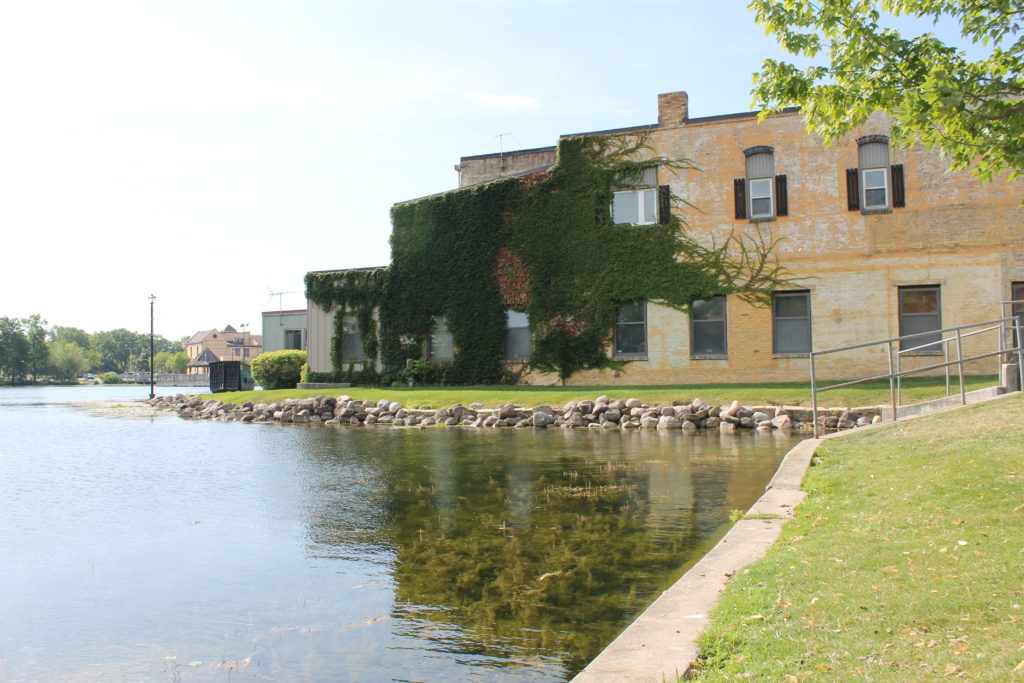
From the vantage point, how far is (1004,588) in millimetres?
4355

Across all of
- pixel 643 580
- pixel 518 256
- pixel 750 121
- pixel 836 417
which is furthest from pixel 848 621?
pixel 518 256

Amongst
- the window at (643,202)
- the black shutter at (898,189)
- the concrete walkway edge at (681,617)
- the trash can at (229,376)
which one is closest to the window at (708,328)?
the window at (643,202)

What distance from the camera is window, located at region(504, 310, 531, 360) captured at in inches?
1126

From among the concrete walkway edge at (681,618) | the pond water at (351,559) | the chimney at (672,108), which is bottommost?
the pond water at (351,559)

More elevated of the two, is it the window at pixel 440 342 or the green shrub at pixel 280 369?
the window at pixel 440 342

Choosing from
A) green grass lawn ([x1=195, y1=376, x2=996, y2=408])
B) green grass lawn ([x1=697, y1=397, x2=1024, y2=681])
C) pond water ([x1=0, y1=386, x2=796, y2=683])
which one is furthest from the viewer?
green grass lawn ([x1=195, y1=376, x2=996, y2=408])

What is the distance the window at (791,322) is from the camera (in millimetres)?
24531

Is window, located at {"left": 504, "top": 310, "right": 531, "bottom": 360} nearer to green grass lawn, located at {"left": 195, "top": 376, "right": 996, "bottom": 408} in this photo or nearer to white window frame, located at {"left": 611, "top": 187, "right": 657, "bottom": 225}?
green grass lawn, located at {"left": 195, "top": 376, "right": 996, "bottom": 408}

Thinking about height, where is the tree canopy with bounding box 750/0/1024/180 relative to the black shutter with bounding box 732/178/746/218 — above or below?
below

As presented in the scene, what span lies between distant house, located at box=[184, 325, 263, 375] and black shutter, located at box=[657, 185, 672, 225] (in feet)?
370

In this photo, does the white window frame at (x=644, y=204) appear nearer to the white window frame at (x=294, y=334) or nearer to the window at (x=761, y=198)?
the window at (x=761, y=198)

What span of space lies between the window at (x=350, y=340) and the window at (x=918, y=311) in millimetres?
20898

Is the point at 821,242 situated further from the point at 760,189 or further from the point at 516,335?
the point at 516,335

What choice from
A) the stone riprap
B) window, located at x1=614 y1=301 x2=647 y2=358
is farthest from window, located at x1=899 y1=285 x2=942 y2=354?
window, located at x1=614 y1=301 x2=647 y2=358
